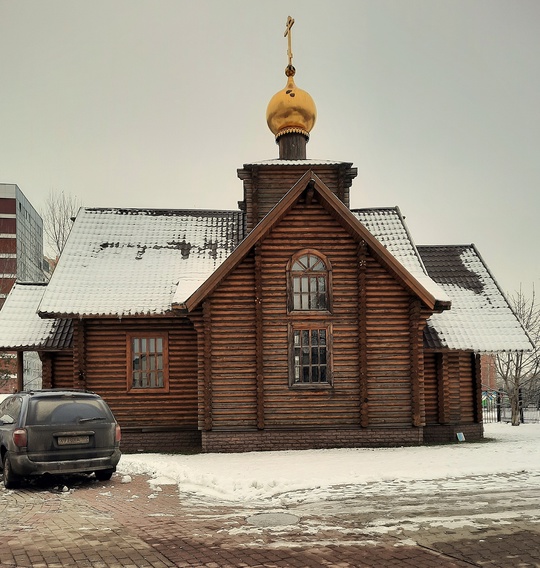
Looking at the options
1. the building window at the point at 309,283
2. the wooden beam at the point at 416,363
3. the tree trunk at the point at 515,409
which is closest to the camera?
the wooden beam at the point at 416,363

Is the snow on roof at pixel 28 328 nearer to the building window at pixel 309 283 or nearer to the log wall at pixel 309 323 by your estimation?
the log wall at pixel 309 323

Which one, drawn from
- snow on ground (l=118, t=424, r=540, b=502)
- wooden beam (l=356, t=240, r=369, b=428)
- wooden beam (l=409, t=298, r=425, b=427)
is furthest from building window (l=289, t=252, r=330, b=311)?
snow on ground (l=118, t=424, r=540, b=502)

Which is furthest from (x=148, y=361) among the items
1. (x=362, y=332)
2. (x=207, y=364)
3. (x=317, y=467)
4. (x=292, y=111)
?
(x=292, y=111)

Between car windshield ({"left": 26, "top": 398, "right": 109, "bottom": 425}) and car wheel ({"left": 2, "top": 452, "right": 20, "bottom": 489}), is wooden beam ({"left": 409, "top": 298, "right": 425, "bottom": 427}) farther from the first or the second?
car wheel ({"left": 2, "top": 452, "right": 20, "bottom": 489})

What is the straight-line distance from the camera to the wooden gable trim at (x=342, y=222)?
14727 millimetres

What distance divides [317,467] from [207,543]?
18.8ft

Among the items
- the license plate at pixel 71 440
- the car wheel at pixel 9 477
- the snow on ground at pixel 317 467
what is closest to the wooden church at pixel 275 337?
the snow on ground at pixel 317 467

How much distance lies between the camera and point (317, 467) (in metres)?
11.9

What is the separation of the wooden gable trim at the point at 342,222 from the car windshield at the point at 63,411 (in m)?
4.65

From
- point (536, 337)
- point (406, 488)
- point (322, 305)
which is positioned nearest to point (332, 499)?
point (406, 488)

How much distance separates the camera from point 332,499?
8820 mm

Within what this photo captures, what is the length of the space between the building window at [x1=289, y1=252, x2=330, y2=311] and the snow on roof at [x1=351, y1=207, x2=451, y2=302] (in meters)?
2.62

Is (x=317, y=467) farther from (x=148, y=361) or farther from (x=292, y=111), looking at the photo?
(x=292, y=111)

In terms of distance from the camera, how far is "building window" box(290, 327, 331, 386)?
50.1 ft
